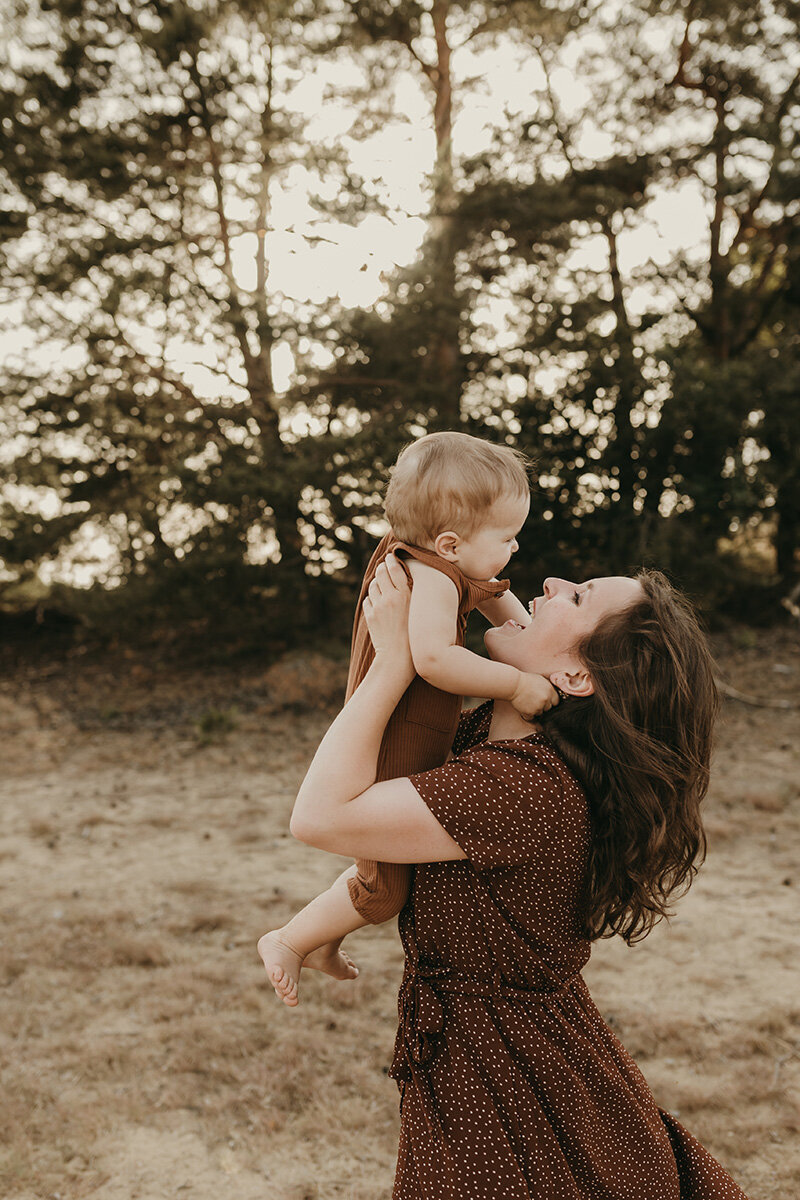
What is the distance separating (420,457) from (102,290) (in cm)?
947

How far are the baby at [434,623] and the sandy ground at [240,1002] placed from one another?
1.56 m

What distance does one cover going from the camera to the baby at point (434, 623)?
1.61 meters

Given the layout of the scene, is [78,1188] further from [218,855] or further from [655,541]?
[655,541]

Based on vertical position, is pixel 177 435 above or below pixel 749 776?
above

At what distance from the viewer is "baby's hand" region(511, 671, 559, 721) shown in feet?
5.34

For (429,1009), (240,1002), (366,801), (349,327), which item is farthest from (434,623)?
(349,327)

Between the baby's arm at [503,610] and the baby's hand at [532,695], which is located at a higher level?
the baby's arm at [503,610]

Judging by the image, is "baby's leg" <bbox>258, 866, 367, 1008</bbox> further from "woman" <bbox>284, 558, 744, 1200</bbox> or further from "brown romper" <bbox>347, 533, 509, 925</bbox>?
"woman" <bbox>284, 558, 744, 1200</bbox>

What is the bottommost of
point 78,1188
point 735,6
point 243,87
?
point 78,1188

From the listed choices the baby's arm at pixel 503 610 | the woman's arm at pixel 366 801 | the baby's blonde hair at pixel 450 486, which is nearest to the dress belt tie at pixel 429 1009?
the woman's arm at pixel 366 801

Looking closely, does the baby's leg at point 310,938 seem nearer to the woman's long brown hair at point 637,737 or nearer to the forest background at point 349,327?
the woman's long brown hair at point 637,737

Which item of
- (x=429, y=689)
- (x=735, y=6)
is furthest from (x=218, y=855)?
(x=735, y=6)

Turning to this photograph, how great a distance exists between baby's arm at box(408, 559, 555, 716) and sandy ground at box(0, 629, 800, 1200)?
2.10 m

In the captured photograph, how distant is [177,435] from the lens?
10391 mm
